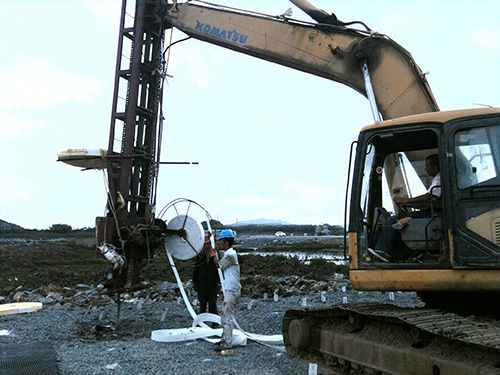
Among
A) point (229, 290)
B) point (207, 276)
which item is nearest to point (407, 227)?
point (229, 290)

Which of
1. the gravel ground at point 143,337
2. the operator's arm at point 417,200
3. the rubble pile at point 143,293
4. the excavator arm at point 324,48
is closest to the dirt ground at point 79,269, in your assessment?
the rubble pile at point 143,293

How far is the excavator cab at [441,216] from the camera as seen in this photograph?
4.50m

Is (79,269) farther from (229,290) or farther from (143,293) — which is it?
(229,290)

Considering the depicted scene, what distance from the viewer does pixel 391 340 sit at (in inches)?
186

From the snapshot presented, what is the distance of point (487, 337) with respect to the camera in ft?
12.6

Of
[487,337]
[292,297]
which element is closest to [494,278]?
[487,337]

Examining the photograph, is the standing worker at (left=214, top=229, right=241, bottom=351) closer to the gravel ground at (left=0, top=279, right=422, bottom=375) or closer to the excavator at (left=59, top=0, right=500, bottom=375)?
the gravel ground at (left=0, top=279, right=422, bottom=375)

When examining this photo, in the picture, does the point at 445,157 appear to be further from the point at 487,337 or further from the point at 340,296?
the point at 340,296

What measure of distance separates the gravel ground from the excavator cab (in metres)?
2.19

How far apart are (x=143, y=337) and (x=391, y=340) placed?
532cm

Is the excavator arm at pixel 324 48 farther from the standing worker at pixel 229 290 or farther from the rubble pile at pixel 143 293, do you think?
the rubble pile at pixel 143 293

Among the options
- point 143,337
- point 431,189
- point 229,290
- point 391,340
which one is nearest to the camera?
point 391,340

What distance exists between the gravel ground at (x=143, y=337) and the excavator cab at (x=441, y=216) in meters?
2.19

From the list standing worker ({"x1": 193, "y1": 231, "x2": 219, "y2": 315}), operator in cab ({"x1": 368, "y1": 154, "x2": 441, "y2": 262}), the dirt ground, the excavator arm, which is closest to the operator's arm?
operator in cab ({"x1": 368, "y1": 154, "x2": 441, "y2": 262})
